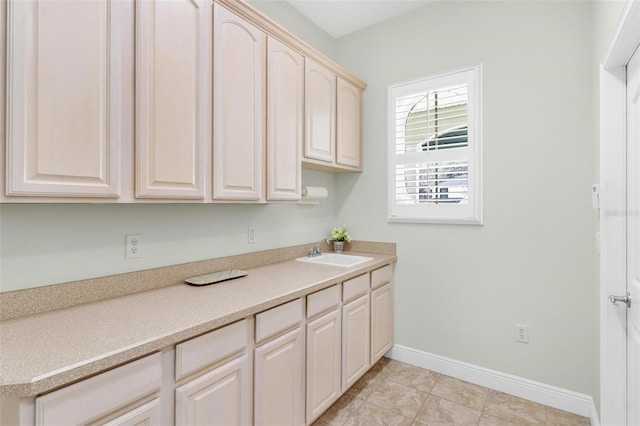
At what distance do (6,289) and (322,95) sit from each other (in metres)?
2.09

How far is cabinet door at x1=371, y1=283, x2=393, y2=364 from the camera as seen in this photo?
2.48 m

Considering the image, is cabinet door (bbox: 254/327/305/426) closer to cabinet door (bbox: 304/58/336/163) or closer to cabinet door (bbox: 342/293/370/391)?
cabinet door (bbox: 342/293/370/391)

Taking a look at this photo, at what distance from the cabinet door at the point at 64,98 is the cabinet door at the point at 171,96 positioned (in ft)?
0.30

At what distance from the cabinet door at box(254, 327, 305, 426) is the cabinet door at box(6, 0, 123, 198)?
0.99 m

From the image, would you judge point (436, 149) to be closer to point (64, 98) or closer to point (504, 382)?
point (504, 382)

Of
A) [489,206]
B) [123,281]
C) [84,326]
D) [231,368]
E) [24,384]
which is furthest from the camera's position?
[489,206]

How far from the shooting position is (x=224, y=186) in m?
1.70

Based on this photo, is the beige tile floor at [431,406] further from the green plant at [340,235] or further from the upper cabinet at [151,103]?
the upper cabinet at [151,103]

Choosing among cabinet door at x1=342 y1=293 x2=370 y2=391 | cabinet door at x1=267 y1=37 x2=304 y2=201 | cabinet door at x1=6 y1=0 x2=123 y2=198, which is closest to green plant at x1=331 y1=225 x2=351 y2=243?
cabinet door at x1=342 y1=293 x2=370 y2=391

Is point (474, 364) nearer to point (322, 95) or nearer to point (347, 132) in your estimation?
point (347, 132)

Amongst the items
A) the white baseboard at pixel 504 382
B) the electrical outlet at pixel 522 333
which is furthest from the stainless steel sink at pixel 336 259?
the electrical outlet at pixel 522 333

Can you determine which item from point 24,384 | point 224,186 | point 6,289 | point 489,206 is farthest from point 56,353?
point 489,206

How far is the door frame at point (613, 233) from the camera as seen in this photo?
1540mm

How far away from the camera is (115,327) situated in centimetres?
114
